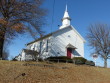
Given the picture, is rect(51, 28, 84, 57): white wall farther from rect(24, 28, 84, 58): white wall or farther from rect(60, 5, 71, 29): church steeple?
rect(60, 5, 71, 29): church steeple

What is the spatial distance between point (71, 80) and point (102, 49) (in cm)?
2249

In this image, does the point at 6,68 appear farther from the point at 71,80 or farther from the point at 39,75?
the point at 71,80

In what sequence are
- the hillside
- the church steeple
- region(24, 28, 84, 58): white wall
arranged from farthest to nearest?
1. the church steeple
2. region(24, 28, 84, 58): white wall
3. the hillside

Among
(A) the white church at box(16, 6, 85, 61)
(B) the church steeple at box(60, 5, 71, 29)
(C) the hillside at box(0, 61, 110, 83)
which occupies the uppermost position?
(B) the church steeple at box(60, 5, 71, 29)

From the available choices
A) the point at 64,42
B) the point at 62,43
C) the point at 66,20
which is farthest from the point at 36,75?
the point at 66,20

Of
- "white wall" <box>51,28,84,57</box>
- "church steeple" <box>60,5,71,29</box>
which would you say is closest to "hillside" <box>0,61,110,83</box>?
"white wall" <box>51,28,84,57</box>

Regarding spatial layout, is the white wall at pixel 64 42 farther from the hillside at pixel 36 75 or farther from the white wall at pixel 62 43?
the hillside at pixel 36 75

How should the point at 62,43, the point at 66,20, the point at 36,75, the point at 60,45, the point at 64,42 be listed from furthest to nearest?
the point at 66,20 → the point at 64,42 → the point at 62,43 → the point at 60,45 → the point at 36,75

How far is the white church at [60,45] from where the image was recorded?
31.0 metres

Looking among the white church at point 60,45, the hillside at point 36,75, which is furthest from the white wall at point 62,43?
the hillside at point 36,75

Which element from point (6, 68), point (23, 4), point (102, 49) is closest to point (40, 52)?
point (23, 4)

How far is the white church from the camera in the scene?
31.0 metres

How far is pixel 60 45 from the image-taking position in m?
31.6

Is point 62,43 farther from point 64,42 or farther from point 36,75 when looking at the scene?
point 36,75
